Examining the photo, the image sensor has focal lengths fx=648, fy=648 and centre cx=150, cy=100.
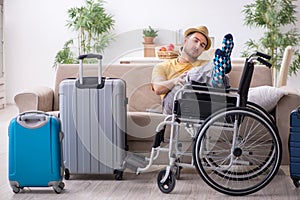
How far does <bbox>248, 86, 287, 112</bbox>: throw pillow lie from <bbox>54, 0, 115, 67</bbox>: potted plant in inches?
182

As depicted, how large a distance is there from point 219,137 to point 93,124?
2.59ft

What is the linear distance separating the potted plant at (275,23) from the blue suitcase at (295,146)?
4.35 meters

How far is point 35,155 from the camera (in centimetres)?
361

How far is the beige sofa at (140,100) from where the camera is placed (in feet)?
13.5

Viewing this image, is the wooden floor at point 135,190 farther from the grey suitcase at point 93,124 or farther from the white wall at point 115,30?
the white wall at point 115,30

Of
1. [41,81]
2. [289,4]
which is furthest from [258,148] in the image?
[41,81]

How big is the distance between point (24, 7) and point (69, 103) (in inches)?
203

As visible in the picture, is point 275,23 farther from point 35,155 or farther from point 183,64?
point 35,155

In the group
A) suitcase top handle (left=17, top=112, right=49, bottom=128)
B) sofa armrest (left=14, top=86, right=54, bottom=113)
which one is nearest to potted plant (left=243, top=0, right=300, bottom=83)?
sofa armrest (left=14, top=86, right=54, bottom=113)

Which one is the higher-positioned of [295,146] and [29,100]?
[29,100]

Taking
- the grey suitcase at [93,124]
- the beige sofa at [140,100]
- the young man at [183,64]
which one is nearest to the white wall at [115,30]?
the beige sofa at [140,100]

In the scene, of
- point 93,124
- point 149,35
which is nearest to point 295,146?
point 93,124

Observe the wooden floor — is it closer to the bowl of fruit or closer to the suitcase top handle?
the suitcase top handle

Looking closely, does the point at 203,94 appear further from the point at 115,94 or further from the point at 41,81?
the point at 41,81
